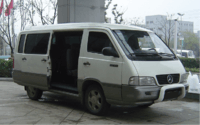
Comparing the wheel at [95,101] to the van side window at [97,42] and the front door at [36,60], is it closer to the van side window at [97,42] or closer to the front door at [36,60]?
the van side window at [97,42]

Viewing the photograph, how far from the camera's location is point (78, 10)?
12.9m

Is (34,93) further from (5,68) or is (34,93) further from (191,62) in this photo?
(191,62)

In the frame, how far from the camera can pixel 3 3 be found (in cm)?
2114

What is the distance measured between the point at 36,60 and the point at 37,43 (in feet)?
1.76

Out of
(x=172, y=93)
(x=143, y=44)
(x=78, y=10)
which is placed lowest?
(x=172, y=93)

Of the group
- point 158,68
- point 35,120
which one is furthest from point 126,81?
point 35,120

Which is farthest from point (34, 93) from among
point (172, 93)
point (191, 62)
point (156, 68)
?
point (191, 62)

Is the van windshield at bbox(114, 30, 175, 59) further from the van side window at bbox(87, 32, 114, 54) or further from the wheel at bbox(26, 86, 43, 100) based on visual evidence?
the wheel at bbox(26, 86, 43, 100)

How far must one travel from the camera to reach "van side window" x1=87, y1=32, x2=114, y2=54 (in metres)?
6.44

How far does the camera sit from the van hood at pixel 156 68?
18.8ft

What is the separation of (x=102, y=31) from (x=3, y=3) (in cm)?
1680

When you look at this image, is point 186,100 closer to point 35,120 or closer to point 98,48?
point 98,48


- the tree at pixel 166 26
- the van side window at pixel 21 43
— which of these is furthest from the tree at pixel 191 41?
the van side window at pixel 21 43

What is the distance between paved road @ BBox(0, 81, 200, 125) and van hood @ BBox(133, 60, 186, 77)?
1082mm
